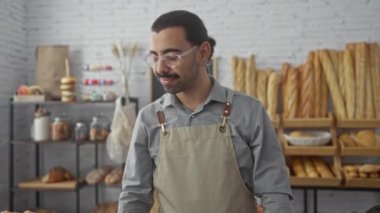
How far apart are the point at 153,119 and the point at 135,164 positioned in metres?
0.17

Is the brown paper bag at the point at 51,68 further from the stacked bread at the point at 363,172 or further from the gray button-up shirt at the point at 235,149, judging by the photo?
the stacked bread at the point at 363,172

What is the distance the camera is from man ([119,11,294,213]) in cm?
113

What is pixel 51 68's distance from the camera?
3666 mm

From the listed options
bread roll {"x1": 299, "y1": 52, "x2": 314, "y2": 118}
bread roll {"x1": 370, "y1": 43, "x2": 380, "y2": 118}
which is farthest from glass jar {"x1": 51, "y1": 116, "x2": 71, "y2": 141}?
bread roll {"x1": 370, "y1": 43, "x2": 380, "y2": 118}

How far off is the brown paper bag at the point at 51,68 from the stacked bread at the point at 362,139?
2.75 metres

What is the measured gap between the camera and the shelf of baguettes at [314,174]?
2.84 metres

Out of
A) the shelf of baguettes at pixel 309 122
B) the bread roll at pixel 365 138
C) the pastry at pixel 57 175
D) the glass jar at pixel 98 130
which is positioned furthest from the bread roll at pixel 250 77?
the pastry at pixel 57 175

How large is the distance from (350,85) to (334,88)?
13 centimetres

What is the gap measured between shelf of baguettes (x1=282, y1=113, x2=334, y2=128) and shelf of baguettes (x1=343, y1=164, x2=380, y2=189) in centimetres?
42

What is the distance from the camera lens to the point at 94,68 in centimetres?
363

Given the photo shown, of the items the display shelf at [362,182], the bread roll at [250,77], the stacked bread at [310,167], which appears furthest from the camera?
the bread roll at [250,77]

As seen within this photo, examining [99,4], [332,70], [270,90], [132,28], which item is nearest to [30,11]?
[99,4]

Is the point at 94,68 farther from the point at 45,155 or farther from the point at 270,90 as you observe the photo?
the point at 270,90

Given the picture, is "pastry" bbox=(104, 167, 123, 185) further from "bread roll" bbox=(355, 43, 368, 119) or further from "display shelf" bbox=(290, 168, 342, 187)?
"bread roll" bbox=(355, 43, 368, 119)
